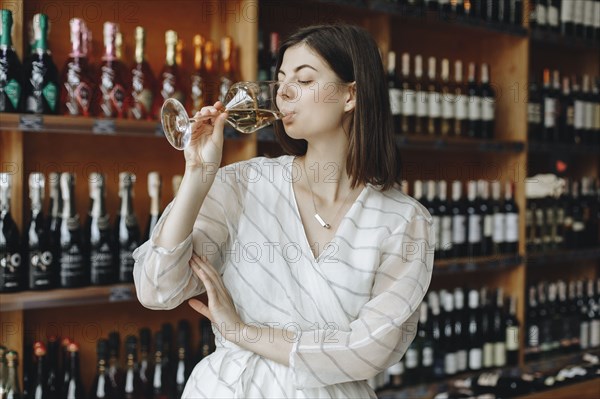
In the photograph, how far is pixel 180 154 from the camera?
223cm

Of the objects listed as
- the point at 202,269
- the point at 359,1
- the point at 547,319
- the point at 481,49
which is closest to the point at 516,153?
the point at 481,49

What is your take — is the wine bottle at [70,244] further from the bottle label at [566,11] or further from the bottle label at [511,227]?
the bottle label at [566,11]

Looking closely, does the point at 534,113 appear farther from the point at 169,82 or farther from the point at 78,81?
the point at 78,81

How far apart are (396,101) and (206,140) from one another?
1.40 metres

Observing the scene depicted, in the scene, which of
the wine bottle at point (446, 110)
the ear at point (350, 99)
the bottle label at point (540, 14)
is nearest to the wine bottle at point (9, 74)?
the ear at point (350, 99)

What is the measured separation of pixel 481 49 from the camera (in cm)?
300

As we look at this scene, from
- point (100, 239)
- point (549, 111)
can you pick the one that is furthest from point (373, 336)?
point (549, 111)

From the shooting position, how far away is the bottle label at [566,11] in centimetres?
299

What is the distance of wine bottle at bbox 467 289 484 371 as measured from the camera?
8.76ft

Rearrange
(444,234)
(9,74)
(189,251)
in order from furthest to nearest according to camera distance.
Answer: (444,234), (9,74), (189,251)

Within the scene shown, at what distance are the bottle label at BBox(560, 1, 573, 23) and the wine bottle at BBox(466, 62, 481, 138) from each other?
0.52 metres

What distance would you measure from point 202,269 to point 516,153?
6.48 feet

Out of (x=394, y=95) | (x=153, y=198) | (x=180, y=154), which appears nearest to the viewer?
(x=153, y=198)

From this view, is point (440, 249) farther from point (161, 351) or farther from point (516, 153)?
point (161, 351)
